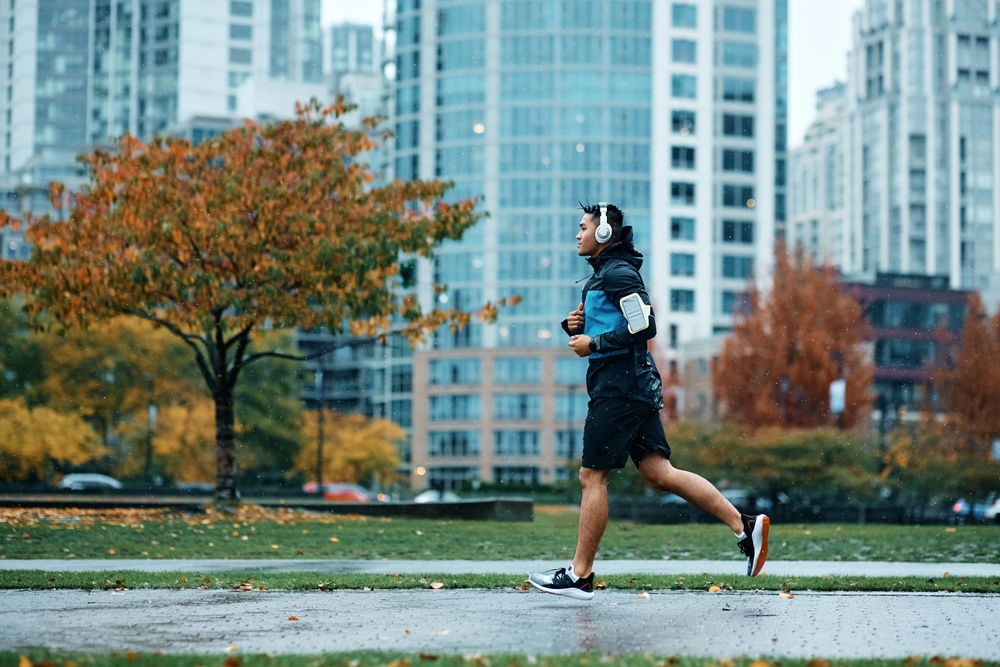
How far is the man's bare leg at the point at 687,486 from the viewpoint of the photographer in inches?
284

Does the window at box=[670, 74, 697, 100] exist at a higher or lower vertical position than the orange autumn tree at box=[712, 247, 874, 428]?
higher

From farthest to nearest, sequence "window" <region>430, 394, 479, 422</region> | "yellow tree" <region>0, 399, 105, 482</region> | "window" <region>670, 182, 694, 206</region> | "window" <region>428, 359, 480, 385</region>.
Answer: "window" <region>670, 182, 694, 206</region>, "window" <region>430, 394, 479, 422</region>, "window" <region>428, 359, 480, 385</region>, "yellow tree" <region>0, 399, 105, 482</region>

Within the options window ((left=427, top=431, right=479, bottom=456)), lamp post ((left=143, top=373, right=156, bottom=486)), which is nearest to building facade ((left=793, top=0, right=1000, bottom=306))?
window ((left=427, top=431, right=479, bottom=456))

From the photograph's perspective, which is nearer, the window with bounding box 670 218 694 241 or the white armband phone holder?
the white armband phone holder

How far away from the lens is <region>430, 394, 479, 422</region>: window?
9750cm

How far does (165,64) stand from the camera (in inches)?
5615

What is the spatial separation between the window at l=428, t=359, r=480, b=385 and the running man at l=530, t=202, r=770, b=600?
3512 inches

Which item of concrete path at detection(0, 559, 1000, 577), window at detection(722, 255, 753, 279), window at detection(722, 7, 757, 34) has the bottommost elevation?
concrete path at detection(0, 559, 1000, 577)

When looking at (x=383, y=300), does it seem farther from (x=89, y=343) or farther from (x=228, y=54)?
(x=228, y=54)

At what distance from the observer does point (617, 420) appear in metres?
7.11

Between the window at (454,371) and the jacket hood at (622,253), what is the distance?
89015 millimetres

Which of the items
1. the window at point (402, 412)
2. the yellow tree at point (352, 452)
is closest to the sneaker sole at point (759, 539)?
the yellow tree at point (352, 452)

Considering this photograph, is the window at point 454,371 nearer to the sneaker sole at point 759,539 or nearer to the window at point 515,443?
the window at point 515,443

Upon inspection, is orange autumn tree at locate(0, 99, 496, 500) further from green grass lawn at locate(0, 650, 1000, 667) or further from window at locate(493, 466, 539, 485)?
window at locate(493, 466, 539, 485)
